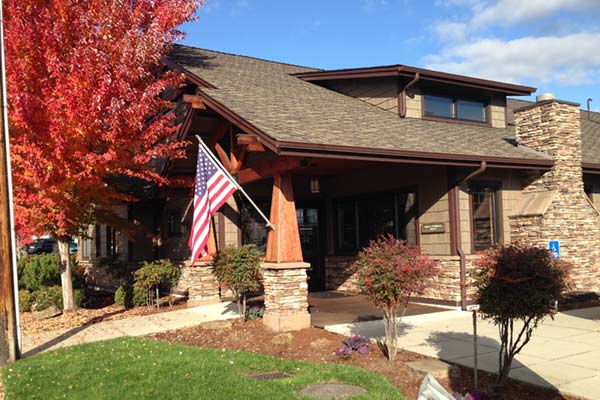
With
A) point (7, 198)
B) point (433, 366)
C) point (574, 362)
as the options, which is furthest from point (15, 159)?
point (574, 362)

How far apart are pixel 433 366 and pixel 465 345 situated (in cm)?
155

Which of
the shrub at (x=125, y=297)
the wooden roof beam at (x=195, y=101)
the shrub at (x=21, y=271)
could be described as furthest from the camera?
the shrub at (x=21, y=271)

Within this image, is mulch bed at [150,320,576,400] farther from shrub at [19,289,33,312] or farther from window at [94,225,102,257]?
window at [94,225,102,257]

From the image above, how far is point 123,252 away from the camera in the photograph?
1819 cm

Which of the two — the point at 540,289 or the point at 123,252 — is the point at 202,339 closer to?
the point at 540,289

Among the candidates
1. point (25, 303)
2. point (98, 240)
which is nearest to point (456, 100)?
point (25, 303)

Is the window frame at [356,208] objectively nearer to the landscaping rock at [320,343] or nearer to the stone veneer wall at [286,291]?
the stone veneer wall at [286,291]

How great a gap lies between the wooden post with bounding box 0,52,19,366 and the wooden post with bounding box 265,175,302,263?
4.30 metres

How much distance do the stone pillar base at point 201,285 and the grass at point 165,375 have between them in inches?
183

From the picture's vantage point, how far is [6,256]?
7.84 meters

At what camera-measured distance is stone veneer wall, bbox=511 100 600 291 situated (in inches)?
491

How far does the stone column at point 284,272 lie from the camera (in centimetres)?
941

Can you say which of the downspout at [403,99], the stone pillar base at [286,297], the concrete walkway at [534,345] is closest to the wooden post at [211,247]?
the stone pillar base at [286,297]

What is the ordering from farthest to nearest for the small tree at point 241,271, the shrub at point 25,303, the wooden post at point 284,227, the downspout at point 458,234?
the shrub at point 25,303, the downspout at point 458,234, the small tree at point 241,271, the wooden post at point 284,227
